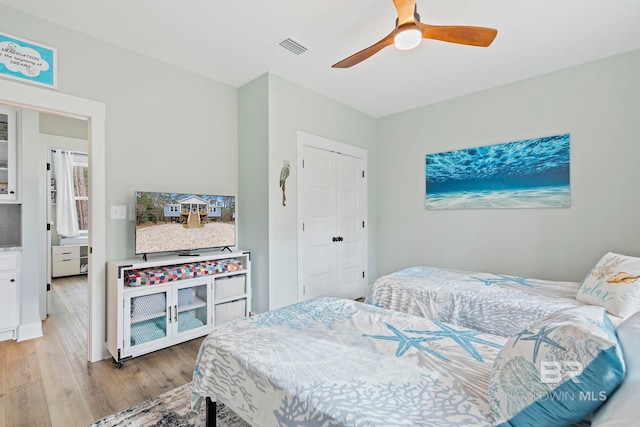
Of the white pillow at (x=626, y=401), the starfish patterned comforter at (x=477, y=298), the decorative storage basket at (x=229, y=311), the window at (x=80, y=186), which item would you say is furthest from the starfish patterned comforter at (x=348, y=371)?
the window at (x=80, y=186)

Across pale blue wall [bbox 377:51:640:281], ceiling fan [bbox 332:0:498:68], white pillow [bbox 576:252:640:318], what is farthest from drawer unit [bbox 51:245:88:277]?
white pillow [bbox 576:252:640:318]

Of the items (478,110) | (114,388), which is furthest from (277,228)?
(478,110)

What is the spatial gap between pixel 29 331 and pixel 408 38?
13.5 ft

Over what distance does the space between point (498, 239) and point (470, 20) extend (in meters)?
2.26

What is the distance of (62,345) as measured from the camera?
275 cm

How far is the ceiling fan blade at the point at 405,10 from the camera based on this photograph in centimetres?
180

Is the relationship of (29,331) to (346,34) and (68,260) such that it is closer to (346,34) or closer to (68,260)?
(68,260)

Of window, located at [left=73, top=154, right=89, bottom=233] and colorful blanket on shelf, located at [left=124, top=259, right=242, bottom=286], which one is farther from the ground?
window, located at [left=73, top=154, right=89, bottom=233]

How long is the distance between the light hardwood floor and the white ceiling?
251 cm

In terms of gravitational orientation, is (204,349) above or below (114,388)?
above

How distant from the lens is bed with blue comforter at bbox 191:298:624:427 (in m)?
0.82

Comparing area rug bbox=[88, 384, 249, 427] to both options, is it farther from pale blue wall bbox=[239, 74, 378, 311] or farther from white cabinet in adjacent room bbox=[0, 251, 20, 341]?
Result: white cabinet in adjacent room bbox=[0, 251, 20, 341]

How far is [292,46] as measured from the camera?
8.79 feet

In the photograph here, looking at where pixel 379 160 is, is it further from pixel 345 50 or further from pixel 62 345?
pixel 62 345
